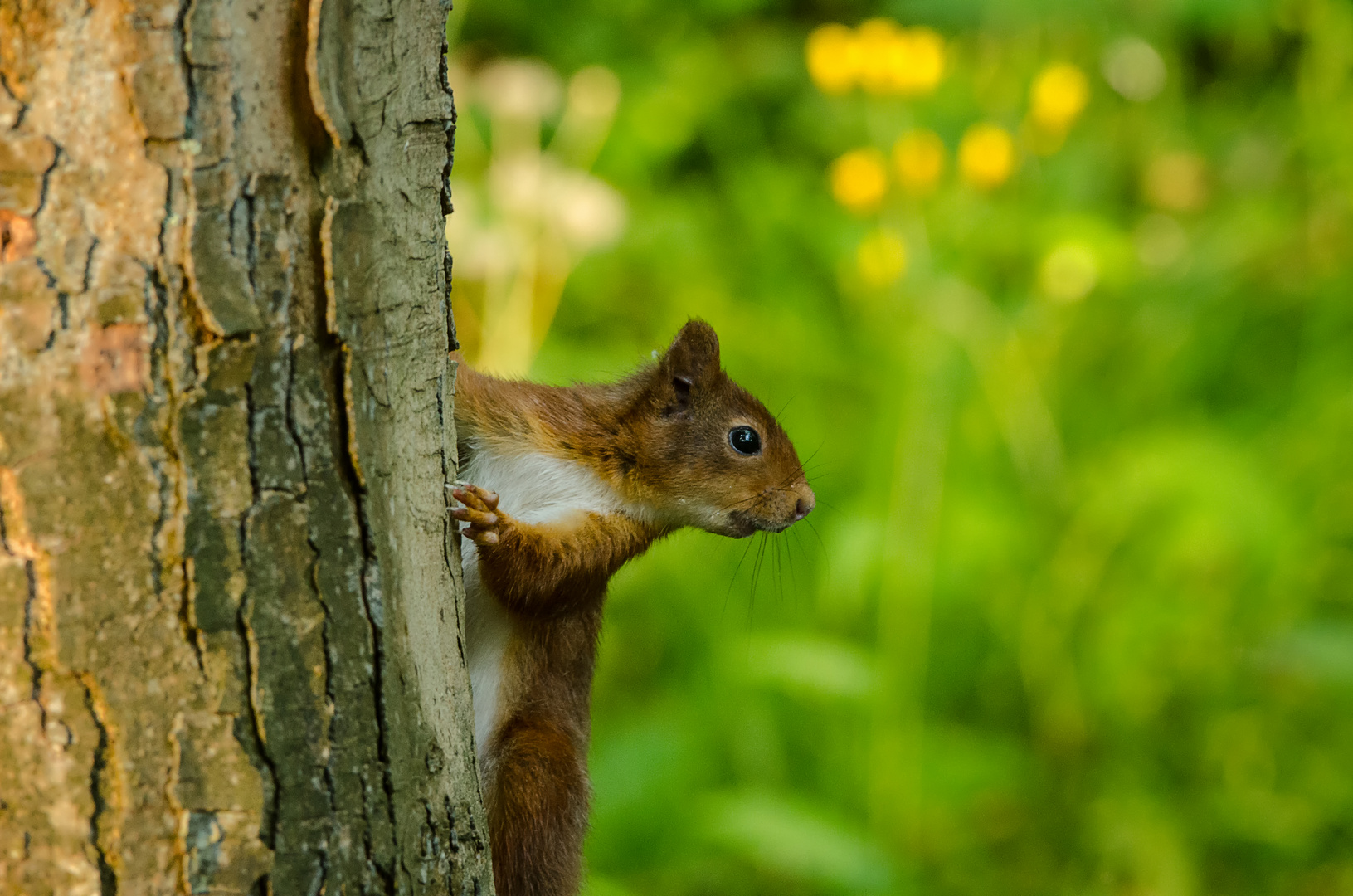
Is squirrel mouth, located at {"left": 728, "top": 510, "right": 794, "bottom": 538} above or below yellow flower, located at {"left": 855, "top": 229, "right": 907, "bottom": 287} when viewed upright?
below

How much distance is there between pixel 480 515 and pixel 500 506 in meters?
0.28

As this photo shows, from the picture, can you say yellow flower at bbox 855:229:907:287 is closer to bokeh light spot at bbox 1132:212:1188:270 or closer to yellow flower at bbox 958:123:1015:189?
yellow flower at bbox 958:123:1015:189

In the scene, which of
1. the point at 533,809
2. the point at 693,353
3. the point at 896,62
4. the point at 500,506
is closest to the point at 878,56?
the point at 896,62

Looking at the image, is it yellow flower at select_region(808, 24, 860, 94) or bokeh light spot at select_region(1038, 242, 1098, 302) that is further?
bokeh light spot at select_region(1038, 242, 1098, 302)

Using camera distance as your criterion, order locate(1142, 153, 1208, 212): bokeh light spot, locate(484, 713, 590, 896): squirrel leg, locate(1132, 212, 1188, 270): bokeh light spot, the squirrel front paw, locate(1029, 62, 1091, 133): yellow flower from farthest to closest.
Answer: locate(1142, 153, 1208, 212): bokeh light spot
locate(1132, 212, 1188, 270): bokeh light spot
locate(1029, 62, 1091, 133): yellow flower
locate(484, 713, 590, 896): squirrel leg
the squirrel front paw

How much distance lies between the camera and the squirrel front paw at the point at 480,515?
1.45 m

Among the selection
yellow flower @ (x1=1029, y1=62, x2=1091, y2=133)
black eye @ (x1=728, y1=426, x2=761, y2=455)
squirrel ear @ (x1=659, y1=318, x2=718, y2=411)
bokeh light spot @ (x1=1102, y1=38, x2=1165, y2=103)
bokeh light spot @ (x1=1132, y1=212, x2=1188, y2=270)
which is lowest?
black eye @ (x1=728, y1=426, x2=761, y2=455)

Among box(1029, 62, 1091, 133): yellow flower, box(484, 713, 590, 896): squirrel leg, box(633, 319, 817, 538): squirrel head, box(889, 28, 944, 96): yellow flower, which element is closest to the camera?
box(484, 713, 590, 896): squirrel leg

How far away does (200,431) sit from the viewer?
3.12 feet

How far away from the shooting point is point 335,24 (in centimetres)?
97

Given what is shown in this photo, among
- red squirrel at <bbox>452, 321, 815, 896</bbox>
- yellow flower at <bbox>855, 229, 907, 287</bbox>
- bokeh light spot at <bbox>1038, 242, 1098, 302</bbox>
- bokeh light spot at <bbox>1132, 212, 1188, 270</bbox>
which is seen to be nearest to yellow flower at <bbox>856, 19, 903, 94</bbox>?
yellow flower at <bbox>855, 229, 907, 287</bbox>

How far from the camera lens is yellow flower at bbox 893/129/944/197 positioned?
2814mm

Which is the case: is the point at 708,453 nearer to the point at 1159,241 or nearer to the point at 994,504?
the point at 994,504

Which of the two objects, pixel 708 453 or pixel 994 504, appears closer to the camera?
pixel 708 453
